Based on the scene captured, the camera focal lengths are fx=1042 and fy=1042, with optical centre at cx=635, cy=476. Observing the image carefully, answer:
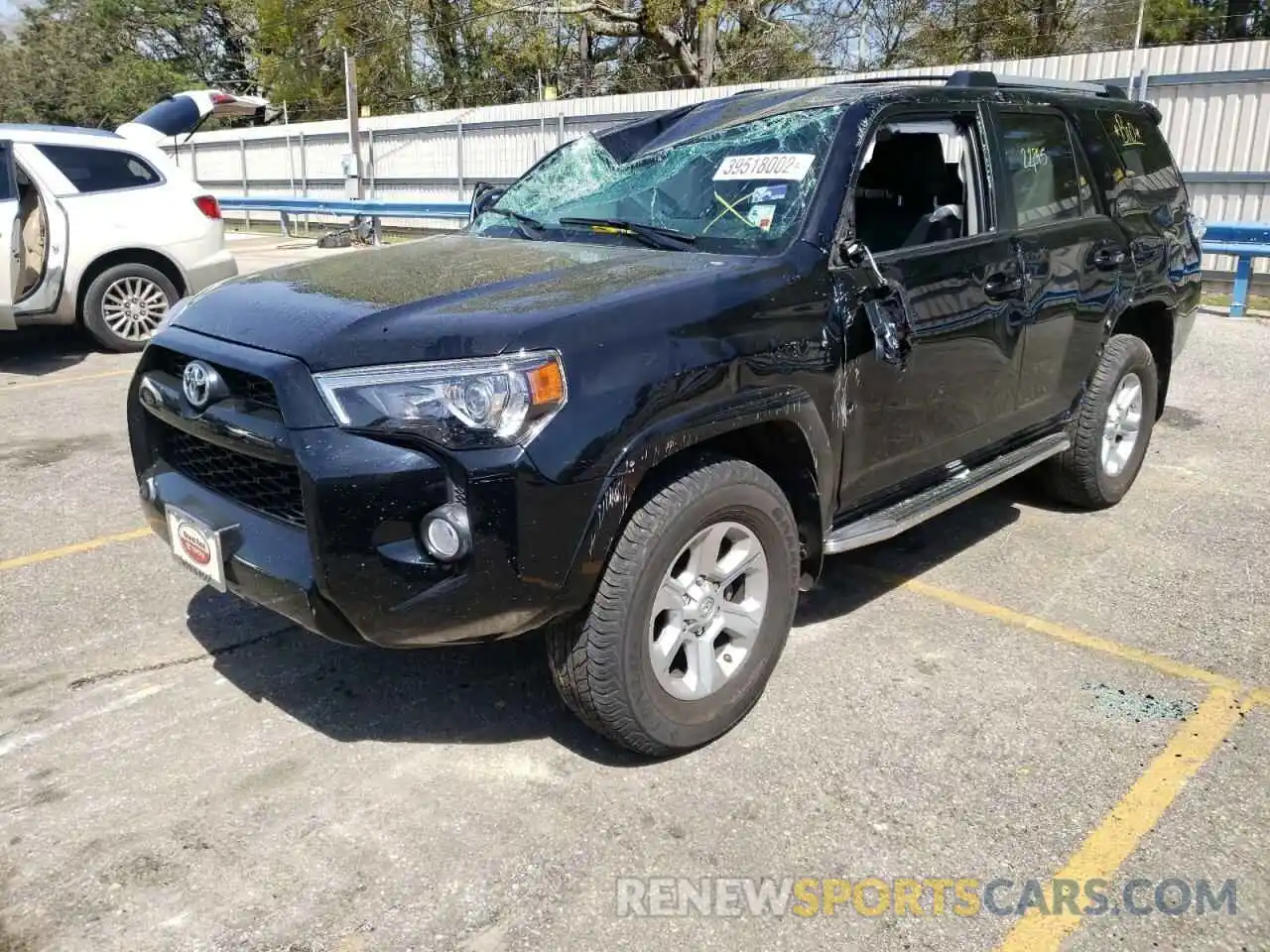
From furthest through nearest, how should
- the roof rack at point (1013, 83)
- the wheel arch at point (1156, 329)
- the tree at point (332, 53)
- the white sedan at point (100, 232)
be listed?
1. the tree at point (332, 53)
2. the white sedan at point (100, 232)
3. the wheel arch at point (1156, 329)
4. the roof rack at point (1013, 83)

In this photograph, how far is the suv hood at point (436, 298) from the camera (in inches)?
104

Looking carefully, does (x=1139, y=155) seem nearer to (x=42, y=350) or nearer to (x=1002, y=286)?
(x=1002, y=286)

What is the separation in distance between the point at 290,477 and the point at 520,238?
156 centimetres

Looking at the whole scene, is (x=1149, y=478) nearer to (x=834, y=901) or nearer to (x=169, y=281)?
(x=834, y=901)

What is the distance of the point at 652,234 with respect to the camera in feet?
11.6

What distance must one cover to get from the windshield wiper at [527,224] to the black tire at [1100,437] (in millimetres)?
2674

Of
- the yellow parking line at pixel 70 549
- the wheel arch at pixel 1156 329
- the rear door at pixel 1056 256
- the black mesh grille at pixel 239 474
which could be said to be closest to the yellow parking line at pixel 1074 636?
the rear door at pixel 1056 256

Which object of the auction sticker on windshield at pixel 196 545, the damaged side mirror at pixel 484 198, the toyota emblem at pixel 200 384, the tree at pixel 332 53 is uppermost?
the tree at pixel 332 53

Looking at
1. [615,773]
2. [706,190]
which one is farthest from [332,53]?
[615,773]

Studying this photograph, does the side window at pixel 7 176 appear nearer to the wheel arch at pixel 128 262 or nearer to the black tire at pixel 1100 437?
the wheel arch at pixel 128 262

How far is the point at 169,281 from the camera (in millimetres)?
9070

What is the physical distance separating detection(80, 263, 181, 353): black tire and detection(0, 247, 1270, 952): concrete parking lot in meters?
4.77

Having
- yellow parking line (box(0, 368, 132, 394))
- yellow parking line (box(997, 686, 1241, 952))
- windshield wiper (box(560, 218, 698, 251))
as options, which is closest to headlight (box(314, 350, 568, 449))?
windshield wiper (box(560, 218, 698, 251))

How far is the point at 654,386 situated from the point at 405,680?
1.53m
